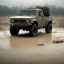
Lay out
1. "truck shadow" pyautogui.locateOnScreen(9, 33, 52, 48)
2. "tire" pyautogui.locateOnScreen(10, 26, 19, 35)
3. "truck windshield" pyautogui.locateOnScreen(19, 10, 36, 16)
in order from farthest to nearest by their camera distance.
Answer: "truck windshield" pyautogui.locateOnScreen(19, 10, 36, 16) < "tire" pyautogui.locateOnScreen(10, 26, 19, 35) < "truck shadow" pyautogui.locateOnScreen(9, 33, 52, 48)

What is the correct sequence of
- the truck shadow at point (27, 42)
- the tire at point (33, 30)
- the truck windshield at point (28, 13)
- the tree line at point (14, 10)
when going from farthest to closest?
the tree line at point (14, 10) < the truck windshield at point (28, 13) < the tire at point (33, 30) < the truck shadow at point (27, 42)

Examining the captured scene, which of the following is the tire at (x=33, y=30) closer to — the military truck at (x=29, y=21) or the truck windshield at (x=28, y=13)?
the military truck at (x=29, y=21)

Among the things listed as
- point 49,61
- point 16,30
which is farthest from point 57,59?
point 16,30

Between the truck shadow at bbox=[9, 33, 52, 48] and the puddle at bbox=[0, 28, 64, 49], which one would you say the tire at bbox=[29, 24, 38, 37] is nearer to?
the puddle at bbox=[0, 28, 64, 49]

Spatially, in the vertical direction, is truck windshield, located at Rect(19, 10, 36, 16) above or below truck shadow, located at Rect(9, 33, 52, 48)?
above

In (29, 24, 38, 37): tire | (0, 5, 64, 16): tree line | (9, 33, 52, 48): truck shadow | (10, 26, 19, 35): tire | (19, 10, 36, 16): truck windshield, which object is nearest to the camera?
(9, 33, 52, 48): truck shadow

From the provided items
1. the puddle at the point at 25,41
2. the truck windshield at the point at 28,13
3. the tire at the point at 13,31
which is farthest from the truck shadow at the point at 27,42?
the truck windshield at the point at 28,13

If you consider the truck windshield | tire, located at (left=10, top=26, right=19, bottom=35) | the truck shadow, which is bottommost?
tire, located at (left=10, top=26, right=19, bottom=35)

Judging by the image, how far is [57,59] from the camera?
7.17m

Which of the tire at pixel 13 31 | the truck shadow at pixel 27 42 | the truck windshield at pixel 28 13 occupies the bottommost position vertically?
A: the tire at pixel 13 31

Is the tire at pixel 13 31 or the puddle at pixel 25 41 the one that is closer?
the puddle at pixel 25 41

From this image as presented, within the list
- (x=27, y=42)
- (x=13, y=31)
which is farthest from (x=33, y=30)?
(x=27, y=42)

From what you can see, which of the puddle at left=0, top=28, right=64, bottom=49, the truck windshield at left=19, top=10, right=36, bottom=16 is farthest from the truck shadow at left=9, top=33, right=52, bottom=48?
the truck windshield at left=19, top=10, right=36, bottom=16

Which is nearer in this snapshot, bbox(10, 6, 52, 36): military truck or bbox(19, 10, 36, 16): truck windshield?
bbox(10, 6, 52, 36): military truck
